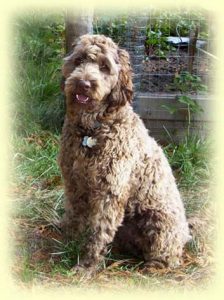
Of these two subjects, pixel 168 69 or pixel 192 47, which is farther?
pixel 168 69

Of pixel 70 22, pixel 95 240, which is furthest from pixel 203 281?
pixel 70 22

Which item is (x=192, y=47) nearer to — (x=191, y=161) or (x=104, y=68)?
(x=191, y=161)

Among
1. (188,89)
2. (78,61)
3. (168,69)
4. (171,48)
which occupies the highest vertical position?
(78,61)

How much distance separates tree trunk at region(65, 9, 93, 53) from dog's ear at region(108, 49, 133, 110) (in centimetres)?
154

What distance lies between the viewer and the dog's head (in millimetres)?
3736

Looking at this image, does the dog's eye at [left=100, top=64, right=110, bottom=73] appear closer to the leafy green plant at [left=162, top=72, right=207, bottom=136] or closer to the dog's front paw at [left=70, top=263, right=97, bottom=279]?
the dog's front paw at [left=70, top=263, right=97, bottom=279]

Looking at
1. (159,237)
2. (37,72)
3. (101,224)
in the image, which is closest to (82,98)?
(101,224)

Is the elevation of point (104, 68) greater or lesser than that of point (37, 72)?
greater

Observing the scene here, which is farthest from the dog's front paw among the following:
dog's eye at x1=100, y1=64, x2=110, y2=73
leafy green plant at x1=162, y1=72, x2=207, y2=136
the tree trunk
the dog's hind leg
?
leafy green plant at x1=162, y1=72, x2=207, y2=136

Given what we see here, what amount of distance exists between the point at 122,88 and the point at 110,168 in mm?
624

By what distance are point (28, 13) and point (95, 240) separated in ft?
12.2

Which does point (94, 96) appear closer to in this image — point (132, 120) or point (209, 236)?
point (132, 120)

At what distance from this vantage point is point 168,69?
687 cm

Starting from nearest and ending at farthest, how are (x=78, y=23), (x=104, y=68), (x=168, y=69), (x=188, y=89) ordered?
1. (x=104, y=68)
2. (x=78, y=23)
3. (x=188, y=89)
4. (x=168, y=69)
